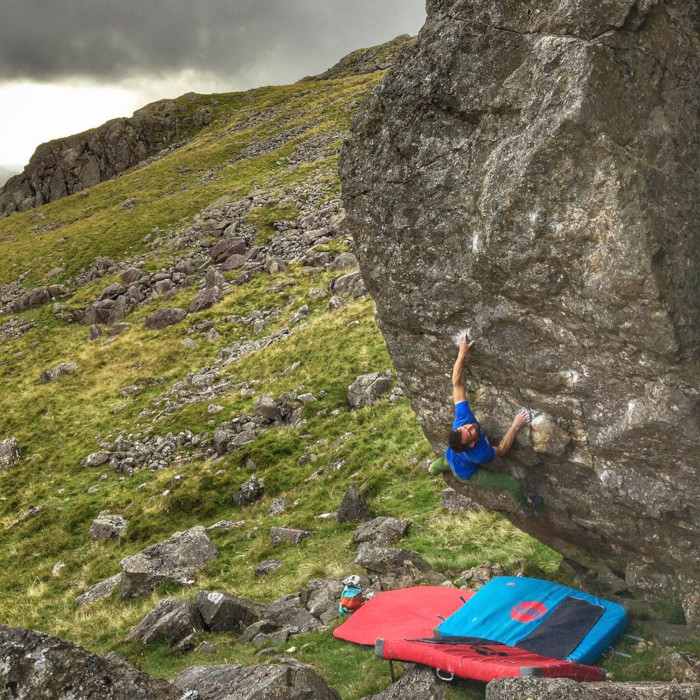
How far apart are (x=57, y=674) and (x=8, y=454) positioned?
29.4 metres

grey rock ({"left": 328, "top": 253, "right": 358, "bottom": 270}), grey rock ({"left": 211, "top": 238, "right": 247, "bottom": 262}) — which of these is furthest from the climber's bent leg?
grey rock ({"left": 211, "top": 238, "right": 247, "bottom": 262})

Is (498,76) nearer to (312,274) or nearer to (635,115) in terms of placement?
(635,115)

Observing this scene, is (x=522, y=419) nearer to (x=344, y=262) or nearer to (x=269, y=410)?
(x=269, y=410)

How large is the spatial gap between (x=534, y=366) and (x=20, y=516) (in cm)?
2643

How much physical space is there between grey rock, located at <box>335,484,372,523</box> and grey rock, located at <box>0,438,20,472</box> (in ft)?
75.6

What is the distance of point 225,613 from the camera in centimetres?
1334

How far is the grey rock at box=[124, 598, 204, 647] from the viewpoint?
13.1m

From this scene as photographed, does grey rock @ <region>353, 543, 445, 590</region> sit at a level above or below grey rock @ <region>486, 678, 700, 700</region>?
below

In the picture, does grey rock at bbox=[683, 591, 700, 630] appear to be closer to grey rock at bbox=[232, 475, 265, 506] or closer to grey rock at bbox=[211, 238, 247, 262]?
grey rock at bbox=[232, 475, 265, 506]

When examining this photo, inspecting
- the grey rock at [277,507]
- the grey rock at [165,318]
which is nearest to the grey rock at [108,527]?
the grey rock at [277,507]

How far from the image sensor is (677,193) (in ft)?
23.6

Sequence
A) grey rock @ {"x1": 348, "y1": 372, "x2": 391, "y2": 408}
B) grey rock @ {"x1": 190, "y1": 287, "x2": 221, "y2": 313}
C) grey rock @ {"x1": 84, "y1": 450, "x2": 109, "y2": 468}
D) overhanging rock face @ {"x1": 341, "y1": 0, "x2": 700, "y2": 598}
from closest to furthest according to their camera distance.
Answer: overhanging rock face @ {"x1": 341, "y1": 0, "x2": 700, "y2": 598} → grey rock @ {"x1": 348, "y1": 372, "x2": 391, "y2": 408} → grey rock @ {"x1": 84, "y1": 450, "x2": 109, "y2": 468} → grey rock @ {"x1": 190, "y1": 287, "x2": 221, "y2": 313}

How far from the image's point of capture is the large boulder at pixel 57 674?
7738mm

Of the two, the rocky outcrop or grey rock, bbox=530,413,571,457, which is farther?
the rocky outcrop
